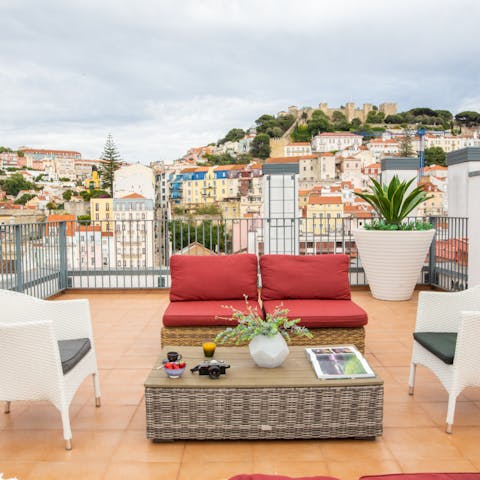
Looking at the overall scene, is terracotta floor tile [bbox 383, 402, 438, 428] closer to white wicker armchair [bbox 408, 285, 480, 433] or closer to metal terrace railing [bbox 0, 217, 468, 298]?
white wicker armchair [bbox 408, 285, 480, 433]

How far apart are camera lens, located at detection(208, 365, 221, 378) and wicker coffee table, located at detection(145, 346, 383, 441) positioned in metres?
0.03

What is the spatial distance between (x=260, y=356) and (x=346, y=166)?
69.5 metres

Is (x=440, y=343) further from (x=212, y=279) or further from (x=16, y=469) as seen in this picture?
(x=16, y=469)

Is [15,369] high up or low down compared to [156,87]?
down

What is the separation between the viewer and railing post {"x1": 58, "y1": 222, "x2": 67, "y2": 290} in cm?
687

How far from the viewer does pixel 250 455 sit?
7.96 ft

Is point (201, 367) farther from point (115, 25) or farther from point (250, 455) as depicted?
point (115, 25)

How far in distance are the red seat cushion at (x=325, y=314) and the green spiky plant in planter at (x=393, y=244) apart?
2.32m

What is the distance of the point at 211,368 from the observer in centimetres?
254

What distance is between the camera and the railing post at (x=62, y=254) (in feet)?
22.5

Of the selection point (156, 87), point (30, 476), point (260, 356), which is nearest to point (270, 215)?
point (260, 356)

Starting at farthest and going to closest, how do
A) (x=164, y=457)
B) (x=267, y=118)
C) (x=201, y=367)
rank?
1. (x=267, y=118)
2. (x=201, y=367)
3. (x=164, y=457)

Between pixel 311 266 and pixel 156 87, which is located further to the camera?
pixel 156 87

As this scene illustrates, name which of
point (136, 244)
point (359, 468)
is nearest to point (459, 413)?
point (359, 468)
